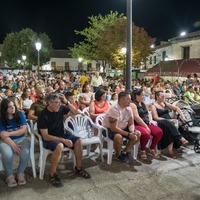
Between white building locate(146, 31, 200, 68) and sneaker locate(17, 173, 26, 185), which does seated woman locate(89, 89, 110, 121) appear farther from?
white building locate(146, 31, 200, 68)

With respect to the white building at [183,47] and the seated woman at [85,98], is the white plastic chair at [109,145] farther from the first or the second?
the white building at [183,47]

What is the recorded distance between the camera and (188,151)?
5828 millimetres

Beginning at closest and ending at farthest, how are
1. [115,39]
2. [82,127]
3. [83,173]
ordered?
[83,173] → [82,127] → [115,39]

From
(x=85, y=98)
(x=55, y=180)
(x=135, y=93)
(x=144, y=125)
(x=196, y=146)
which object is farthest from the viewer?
(x=85, y=98)

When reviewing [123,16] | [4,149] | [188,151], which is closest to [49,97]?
[4,149]

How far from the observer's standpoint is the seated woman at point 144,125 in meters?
5.30

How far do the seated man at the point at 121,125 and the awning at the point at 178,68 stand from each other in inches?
790

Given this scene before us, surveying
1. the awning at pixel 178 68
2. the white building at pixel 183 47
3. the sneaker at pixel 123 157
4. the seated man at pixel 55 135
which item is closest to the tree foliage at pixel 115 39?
the awning at pixel 178 68

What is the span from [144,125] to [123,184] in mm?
1464

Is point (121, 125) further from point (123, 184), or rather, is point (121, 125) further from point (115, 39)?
point (115, 39)

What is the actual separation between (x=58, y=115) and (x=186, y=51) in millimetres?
25668

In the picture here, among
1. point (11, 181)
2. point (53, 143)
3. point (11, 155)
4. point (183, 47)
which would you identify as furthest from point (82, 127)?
point (183, 47)

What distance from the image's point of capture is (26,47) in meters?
54.1

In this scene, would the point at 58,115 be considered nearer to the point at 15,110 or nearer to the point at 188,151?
the point at 15,110
